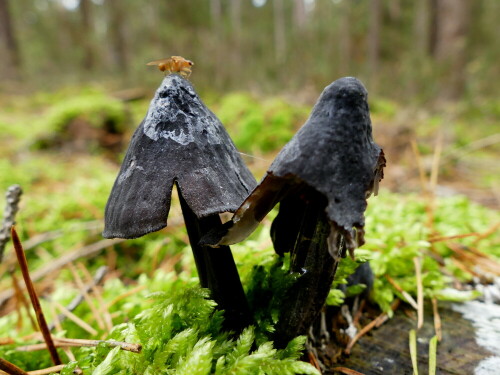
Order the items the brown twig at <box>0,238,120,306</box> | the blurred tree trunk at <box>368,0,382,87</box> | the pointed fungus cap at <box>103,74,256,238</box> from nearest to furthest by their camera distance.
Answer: the pointed fungus cap at <box>103,74,256,238</box>
the brown twig at <box>0,238,120,306</box>
the blurred tree trunk at <box>368,0,382,87</box>

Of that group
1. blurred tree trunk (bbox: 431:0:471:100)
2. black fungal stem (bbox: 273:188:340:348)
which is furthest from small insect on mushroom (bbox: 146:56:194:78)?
blurred tree trunk (bbox: 431:0:471:100)

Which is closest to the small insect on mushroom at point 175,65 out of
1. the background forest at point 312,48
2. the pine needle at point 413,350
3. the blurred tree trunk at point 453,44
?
the pine needle at point 413,350

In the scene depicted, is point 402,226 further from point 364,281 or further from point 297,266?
point 297,266

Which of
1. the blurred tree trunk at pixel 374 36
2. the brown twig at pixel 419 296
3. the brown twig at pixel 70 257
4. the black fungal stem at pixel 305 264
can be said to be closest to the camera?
the black fungal stem at pixel 305 264

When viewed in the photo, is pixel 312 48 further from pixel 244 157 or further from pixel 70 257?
pixel 70 257

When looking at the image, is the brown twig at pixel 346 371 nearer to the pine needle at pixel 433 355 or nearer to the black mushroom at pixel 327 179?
the pine needle at pixel 433 355

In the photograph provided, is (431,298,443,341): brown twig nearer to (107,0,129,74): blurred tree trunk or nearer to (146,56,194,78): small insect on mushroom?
(146,56,194,78): small insect on mushroom
